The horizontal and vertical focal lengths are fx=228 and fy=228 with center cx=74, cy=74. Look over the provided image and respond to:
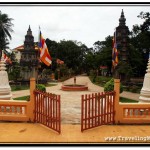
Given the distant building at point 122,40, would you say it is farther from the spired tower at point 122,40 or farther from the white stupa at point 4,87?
the white stupa at point 4,87

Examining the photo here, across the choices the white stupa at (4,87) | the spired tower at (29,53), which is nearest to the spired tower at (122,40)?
the spired tower at (29,53)

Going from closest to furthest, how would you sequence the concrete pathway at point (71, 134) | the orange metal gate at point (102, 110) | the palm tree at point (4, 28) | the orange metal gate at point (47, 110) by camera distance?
the concrete pathway at point (71, 134), the orange metal gate at point (47, 110), the orange metal gate at point (102, 110), the palm tree at point (4, 28)

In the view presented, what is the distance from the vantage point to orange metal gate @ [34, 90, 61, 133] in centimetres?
770

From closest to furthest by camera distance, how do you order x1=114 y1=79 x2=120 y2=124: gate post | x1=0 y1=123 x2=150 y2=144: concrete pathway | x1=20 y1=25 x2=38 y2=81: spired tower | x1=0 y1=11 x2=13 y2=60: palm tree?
1. x1=0 y1=123 x2=150 y2=144: concrete pathway
2. x1=114 y1=79 x2=120 y2=124: gate post
3. x1=0 y1=11 x2=13 y2=60: palm tree
4. x1=20 y1=25 x2=38 y2=81: spired tower

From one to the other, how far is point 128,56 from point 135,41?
4.73m

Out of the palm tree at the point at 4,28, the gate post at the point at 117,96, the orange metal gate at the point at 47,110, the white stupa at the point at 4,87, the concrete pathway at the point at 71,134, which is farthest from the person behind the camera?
the palm tree at the point at 4,28

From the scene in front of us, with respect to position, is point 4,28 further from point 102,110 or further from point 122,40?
point 102,110

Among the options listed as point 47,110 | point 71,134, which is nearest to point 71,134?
point 71,134

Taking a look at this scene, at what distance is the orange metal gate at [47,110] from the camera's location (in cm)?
770

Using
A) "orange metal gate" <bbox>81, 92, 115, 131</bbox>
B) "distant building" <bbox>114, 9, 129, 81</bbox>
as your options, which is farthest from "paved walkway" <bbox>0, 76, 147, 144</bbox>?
Result: "distant building" <bbox>114, 9, 129, 81</bbox>

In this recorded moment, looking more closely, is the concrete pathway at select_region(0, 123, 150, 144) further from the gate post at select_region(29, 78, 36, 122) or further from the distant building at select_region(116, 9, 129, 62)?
the distant building at select_region(116, 9, 129, 62)

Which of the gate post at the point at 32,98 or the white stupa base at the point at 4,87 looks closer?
the gate post at the point at 32,98

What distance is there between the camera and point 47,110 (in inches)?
329
